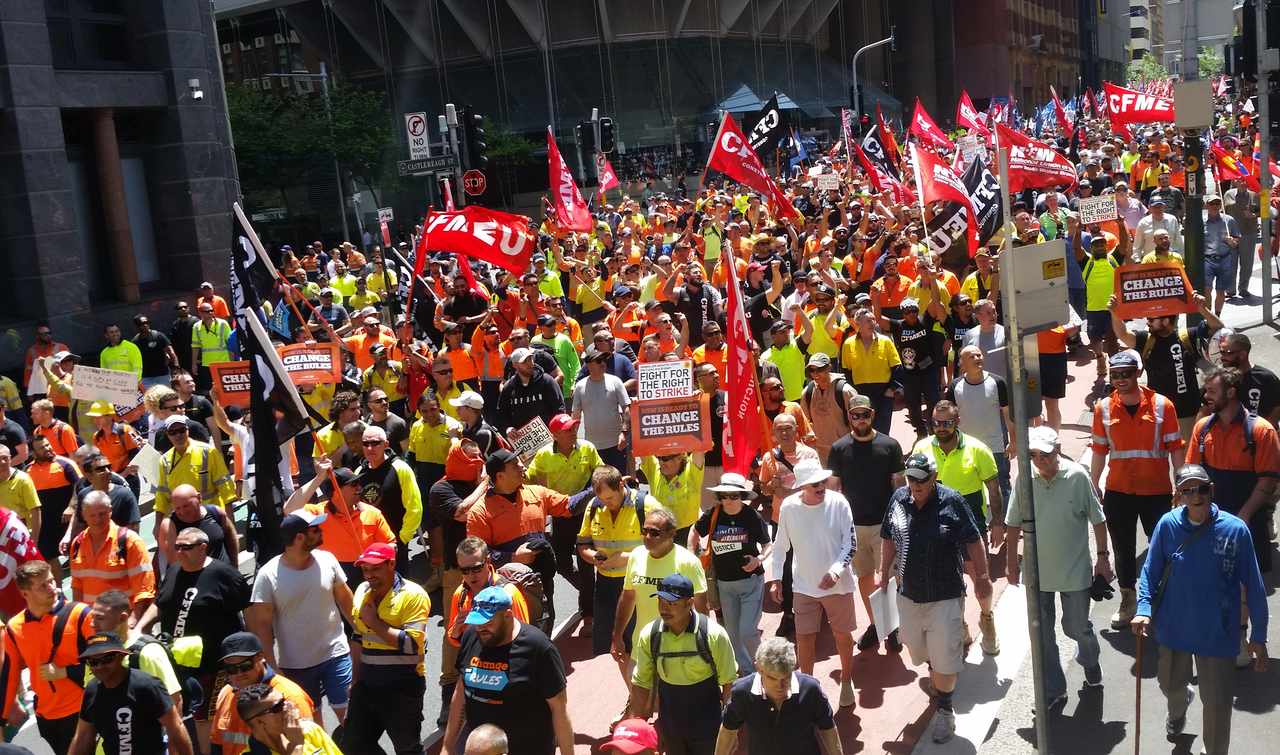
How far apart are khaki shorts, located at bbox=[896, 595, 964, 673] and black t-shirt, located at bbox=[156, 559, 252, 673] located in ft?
12.6

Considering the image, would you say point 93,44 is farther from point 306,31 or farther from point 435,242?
point 306,31

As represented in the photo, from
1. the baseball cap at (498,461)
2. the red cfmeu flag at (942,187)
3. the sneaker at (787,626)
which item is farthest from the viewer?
the red cfmeu flag at (942,187)

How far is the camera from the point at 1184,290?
10.6 metres

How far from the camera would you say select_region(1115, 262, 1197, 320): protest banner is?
413 inches

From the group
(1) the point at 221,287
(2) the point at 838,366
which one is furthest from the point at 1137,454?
(1) the point at 221,287

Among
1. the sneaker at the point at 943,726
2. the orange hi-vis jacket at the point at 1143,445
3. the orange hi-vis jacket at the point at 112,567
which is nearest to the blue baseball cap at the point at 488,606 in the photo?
the sneaker at the point at 943,726

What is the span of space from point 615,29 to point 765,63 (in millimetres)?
8489

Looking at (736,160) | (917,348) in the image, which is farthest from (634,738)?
(736,160)

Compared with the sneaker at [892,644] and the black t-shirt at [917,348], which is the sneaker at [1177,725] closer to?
the sneaker at [892,644]

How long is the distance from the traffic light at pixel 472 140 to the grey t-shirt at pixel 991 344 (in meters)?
10.4

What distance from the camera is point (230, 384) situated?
10.7m

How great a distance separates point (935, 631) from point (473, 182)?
43.3 ft

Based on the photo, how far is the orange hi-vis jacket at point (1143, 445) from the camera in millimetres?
7977

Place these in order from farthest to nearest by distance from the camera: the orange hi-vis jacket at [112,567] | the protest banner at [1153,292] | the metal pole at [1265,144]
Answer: the metal pole at [1265,144], the protest banner at [1153,292], the orange hi-vis jacket at [112,567]
